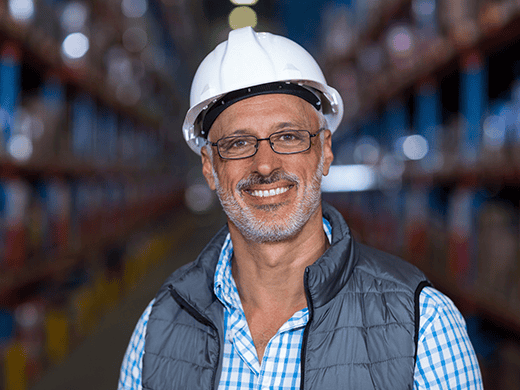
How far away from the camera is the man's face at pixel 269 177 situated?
1.55 m

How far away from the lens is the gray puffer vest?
1.26 m

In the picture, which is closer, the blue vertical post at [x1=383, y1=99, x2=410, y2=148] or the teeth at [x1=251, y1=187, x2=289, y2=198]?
the teeth at [x1=251, y1=187, x2=289, y2=198]

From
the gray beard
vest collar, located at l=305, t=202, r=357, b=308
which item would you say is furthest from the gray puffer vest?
the gray beard

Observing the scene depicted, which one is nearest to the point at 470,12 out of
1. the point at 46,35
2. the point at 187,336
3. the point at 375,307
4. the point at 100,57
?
the point at 375,307

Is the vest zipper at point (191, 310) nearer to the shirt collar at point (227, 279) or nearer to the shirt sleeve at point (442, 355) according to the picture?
the shirt collar at point (227, 279)

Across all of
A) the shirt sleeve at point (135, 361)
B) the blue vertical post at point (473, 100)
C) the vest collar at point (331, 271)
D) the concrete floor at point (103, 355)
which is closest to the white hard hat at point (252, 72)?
the vest collar at point (331, 271)

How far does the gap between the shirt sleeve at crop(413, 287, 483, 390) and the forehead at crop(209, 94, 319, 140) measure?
0.70 metres

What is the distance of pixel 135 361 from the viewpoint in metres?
1.55

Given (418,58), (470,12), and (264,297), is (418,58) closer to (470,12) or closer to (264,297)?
(470,12)

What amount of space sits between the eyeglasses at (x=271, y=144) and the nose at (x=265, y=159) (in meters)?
0.01

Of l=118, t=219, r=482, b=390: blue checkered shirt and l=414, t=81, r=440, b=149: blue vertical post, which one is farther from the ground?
l=414, t=81, r=440, b=149: blue vertical post

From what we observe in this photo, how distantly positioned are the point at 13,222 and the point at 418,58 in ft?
11.0

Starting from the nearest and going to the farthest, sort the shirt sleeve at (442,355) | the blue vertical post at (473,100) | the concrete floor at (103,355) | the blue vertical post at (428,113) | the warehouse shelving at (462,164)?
the shirt sleeve at (442,355) < the warehouse shelving at (462,164) < the blue vertical post at (473,100) < the concrete floor at (103,355) < the blue vertical post at (428,113)

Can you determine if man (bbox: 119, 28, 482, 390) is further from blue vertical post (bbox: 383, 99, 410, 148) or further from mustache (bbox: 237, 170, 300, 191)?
blue vertical post (bbox: 383, 99, 410, 148)
